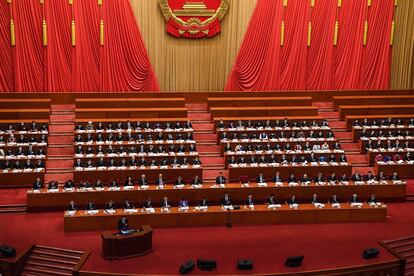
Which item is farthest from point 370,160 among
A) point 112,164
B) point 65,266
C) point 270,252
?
point 65,266

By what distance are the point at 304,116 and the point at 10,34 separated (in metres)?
7.01

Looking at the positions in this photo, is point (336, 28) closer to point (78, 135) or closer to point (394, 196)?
point (394, 196)

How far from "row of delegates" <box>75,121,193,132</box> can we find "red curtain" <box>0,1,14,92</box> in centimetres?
239

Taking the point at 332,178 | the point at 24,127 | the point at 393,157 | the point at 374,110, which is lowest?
the point at 332,178

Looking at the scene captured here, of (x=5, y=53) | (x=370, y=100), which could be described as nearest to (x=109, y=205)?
(x=5, y=53)

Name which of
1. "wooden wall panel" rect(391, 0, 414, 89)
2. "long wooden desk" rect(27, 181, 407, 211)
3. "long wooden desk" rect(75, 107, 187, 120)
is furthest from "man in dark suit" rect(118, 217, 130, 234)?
"wooden wall panel" rect(391, 0, 414, 89)

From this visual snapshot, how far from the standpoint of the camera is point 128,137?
1324 cm

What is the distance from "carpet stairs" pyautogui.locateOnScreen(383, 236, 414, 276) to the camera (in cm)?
996

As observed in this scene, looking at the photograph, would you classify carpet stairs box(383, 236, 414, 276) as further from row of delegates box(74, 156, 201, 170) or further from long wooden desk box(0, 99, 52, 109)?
long wooden desk box(0, 99, 52, 109)

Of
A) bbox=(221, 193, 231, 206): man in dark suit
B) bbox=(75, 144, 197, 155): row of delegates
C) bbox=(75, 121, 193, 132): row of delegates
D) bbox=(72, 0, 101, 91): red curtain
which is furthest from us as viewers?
bbox=(72, 0, 101, 91): red curtain

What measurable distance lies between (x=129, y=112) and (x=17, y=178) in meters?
3.14

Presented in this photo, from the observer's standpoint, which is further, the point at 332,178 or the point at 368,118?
the point at 368,118

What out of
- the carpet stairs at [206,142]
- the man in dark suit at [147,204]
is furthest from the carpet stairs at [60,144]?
the carpet stairs at [206,142]

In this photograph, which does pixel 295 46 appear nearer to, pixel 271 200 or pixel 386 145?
pixel 386 145
